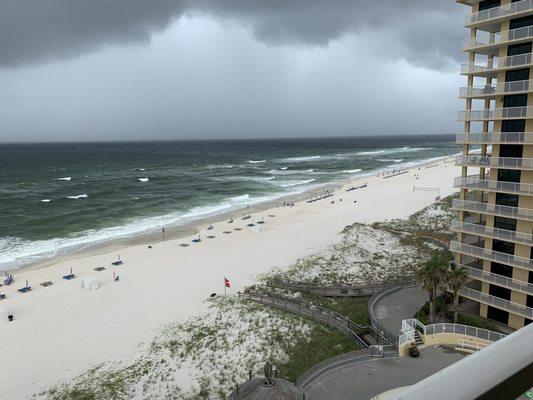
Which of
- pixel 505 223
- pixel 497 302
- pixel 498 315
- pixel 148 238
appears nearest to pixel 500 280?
pixel 497 302

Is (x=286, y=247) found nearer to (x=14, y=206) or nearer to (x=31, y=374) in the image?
(x=31, y=374)

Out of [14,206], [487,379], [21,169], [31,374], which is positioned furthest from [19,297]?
[21,169]

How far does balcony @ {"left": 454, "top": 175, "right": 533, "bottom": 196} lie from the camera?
24552 mm

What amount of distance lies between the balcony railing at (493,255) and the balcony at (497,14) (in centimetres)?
1378

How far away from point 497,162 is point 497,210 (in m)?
2.94

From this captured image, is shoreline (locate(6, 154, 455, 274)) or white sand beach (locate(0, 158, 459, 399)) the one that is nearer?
white sand beach (locate(0, 158, 459, 399))

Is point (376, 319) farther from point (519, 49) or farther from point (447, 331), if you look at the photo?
point (519, 49)

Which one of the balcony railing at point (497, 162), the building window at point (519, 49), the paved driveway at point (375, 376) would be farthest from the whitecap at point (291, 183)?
the paved driveway at point (375, 376)

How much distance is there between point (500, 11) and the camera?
2434 cm

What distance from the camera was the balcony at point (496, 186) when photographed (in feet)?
80.5

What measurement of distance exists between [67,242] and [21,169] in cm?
11148

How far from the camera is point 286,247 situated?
4738cm

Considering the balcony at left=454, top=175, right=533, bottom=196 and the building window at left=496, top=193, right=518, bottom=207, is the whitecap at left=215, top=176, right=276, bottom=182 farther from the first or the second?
the building window at left=496, top=193, right=518, bottom=207

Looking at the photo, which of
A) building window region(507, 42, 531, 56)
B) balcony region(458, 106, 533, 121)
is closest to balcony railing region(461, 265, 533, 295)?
balcony region(458, 106, 533, 121)
